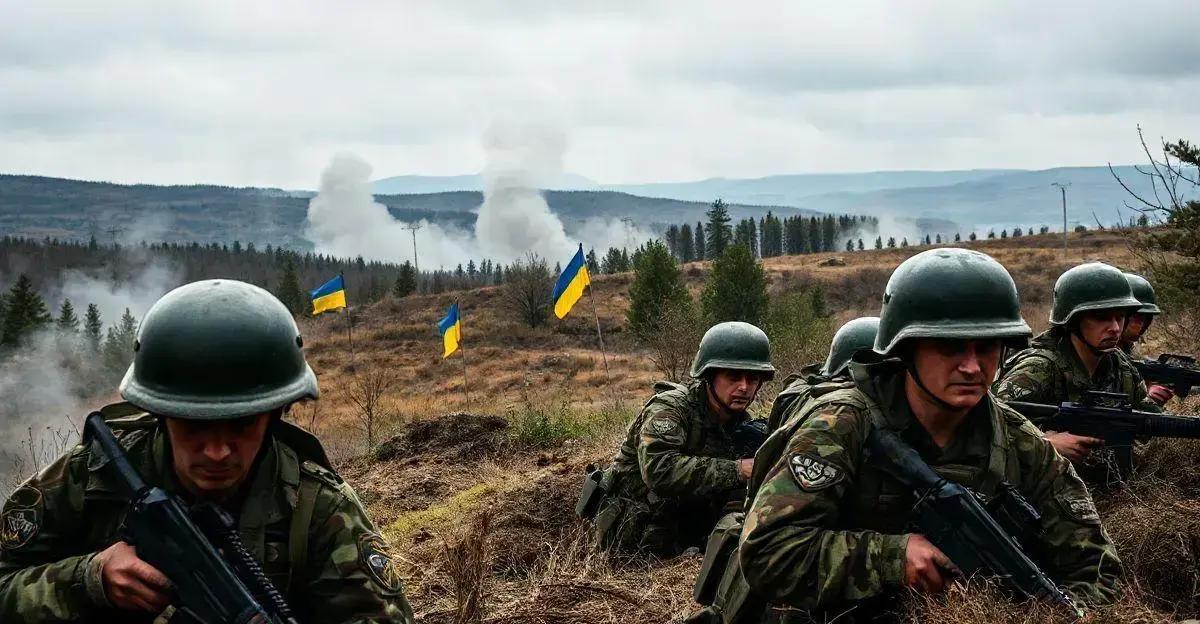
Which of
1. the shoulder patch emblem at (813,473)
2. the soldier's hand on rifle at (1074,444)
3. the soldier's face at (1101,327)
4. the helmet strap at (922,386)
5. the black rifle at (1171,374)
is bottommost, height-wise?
the soldier's hand on rifle at (1074,444)

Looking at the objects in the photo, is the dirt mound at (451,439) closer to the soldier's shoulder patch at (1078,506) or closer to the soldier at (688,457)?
the soldier at (688,457)

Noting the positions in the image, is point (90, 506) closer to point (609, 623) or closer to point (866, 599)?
point (866, 599)

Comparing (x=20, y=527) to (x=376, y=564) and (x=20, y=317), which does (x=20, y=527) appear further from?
(x=20, y=317)

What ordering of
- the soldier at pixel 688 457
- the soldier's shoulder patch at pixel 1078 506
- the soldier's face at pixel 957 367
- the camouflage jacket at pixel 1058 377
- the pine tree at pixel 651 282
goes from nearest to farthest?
the soldier's face at pixel 957 367 → the soldier's shoulder patch at pixel 1078 506 → the camouflage jacket at pixel 1058 377 → the soldier at pixel 688 457 → the pine tree at pixel 651 282

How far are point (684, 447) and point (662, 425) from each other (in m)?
0.21

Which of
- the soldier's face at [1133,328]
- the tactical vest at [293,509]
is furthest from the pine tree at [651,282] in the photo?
the tactical vest at [293,509]

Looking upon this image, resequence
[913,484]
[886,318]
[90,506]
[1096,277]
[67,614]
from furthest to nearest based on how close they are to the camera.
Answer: [1096,277]
[886,318]
[913,484]
[90,506]
[67,614]

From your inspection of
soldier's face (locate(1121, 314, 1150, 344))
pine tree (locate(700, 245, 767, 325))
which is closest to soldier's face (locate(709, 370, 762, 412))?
soldier's face (locate(1121, 314, 1150, 344))

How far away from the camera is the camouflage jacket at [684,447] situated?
604 centimetres

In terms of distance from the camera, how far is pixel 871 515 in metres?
3.20

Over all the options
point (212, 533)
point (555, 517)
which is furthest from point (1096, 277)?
point (212, 533)

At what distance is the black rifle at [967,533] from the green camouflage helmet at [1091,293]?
11.4 ft

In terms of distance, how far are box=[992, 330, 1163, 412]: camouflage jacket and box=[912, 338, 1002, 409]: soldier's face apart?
106 inches

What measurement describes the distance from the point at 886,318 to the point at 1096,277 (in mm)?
3520
